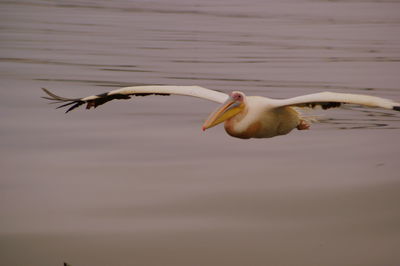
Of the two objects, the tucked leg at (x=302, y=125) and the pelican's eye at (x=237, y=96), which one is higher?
the pelican's eye at (x=237, y=96)

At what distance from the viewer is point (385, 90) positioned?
16297mm

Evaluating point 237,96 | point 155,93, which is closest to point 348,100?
point 237,96

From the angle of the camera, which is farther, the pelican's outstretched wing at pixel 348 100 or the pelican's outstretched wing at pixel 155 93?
the pelican's outstretched wing at pixel 155 93

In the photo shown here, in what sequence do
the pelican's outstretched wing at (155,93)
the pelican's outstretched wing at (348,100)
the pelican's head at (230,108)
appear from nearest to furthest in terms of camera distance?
the pelican's outstretched wing at (348,100) < the pelican's head at (230,108) < the pelican's outstretched wing at (155,93)

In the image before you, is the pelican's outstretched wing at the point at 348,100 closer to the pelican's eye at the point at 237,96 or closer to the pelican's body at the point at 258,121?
the pelican's body at the point at 258,121

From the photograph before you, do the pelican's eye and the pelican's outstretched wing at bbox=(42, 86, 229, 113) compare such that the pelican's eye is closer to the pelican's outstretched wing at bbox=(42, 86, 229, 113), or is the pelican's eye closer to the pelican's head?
the pelican's head

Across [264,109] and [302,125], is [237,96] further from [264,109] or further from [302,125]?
[302,125]

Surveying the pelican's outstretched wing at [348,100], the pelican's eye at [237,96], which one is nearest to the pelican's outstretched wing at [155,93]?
the pelican's eye at [237,96]

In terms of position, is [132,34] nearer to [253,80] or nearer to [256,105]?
[253,80]

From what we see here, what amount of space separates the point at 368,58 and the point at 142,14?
10.2m

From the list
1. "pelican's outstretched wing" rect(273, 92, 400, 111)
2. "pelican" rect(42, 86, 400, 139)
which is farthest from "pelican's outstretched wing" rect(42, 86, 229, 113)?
"pelican's outstretched wing" rect(273, 92, 400, 111)

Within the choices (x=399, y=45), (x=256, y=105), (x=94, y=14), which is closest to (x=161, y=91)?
(x=256, y=105)

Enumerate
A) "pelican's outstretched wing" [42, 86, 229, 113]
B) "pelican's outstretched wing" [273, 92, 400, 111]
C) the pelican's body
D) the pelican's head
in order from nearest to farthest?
"pelican's outstretched wing" [273, 92, 400, 111], the pelican's head, the pelican's body, "pelican's outstretched wing" [42, 86, 229, 113]

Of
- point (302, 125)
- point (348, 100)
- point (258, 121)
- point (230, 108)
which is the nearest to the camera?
point (348, 100)
